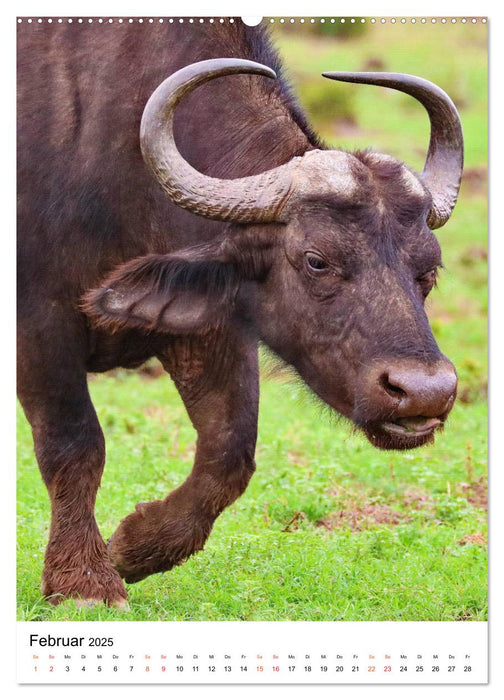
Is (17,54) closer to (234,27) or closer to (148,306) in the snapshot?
(234,27)

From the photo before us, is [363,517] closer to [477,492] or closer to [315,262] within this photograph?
[477,492]

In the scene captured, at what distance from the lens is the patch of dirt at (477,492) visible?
694cm

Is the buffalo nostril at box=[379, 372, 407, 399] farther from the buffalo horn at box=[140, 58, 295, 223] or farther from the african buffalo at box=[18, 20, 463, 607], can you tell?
the buffalo horn at box=[140, 58, 295, 223]

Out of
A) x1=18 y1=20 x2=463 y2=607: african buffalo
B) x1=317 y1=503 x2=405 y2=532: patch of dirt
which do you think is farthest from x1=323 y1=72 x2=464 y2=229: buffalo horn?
x1=317 y1=503 x2=405 y2=532: patch of dirt

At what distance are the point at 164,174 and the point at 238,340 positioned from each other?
0.96 metres

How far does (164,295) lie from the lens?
511 cm

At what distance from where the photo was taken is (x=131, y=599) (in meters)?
5.47

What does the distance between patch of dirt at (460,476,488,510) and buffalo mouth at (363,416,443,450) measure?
235 centimetres

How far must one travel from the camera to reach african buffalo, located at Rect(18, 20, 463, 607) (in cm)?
473

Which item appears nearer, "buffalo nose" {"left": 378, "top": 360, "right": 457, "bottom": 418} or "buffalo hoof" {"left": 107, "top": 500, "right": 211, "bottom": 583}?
"buffalo nose" {"left": 378, "top": 360, "right": 457, "bottom": 418}

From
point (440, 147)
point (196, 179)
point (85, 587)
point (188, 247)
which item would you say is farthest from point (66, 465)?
point (440, 147)
